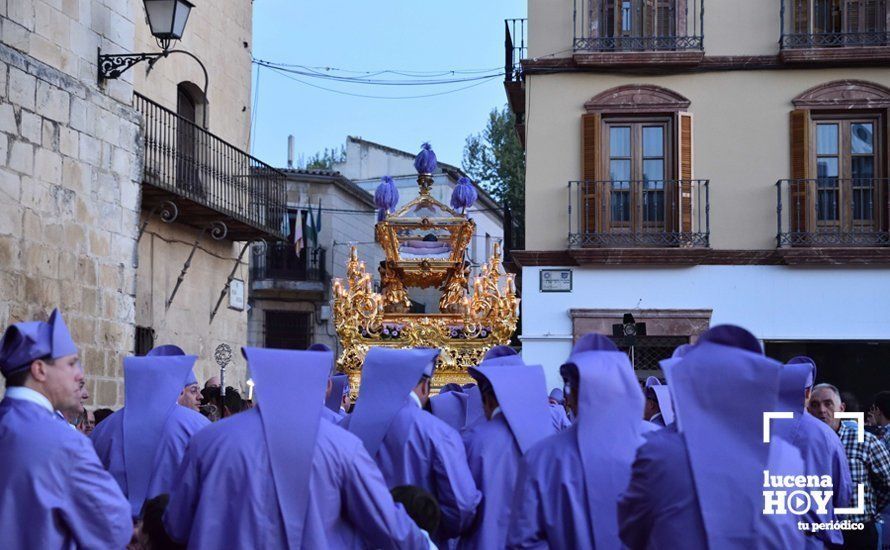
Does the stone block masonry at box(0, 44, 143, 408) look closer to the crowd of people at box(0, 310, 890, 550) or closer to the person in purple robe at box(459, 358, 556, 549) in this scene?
the person in purple robe at box(459, 358, 556, 549)

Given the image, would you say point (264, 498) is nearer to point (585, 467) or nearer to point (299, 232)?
point (585, 467)

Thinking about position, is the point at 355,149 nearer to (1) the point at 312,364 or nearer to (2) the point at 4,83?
(2) the point at 4,83

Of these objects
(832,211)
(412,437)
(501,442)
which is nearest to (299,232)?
(832,211)

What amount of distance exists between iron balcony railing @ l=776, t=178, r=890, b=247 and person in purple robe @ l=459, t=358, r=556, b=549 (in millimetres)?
13471

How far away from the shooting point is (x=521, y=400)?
758 centimetres

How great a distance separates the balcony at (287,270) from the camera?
35.2m

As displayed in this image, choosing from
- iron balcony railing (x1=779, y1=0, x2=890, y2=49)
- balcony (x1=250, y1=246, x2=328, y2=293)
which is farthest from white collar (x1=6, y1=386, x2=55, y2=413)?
balcony (x1=250, y1=246, x2=328, y2=293)

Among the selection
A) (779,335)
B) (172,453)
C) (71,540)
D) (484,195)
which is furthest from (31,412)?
(484,195)

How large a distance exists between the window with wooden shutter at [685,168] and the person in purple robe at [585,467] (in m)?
14.8

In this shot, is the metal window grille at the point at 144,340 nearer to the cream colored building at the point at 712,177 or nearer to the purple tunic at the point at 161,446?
the cream colored building at the point at 712,177

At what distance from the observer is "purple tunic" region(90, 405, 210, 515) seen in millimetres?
7609

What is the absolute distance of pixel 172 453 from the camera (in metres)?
7.73

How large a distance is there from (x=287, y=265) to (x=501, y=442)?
2871 centimetres

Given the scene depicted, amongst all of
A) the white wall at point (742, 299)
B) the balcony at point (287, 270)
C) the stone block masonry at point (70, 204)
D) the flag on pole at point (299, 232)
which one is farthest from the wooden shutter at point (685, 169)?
the balcony at point (287, 270)
